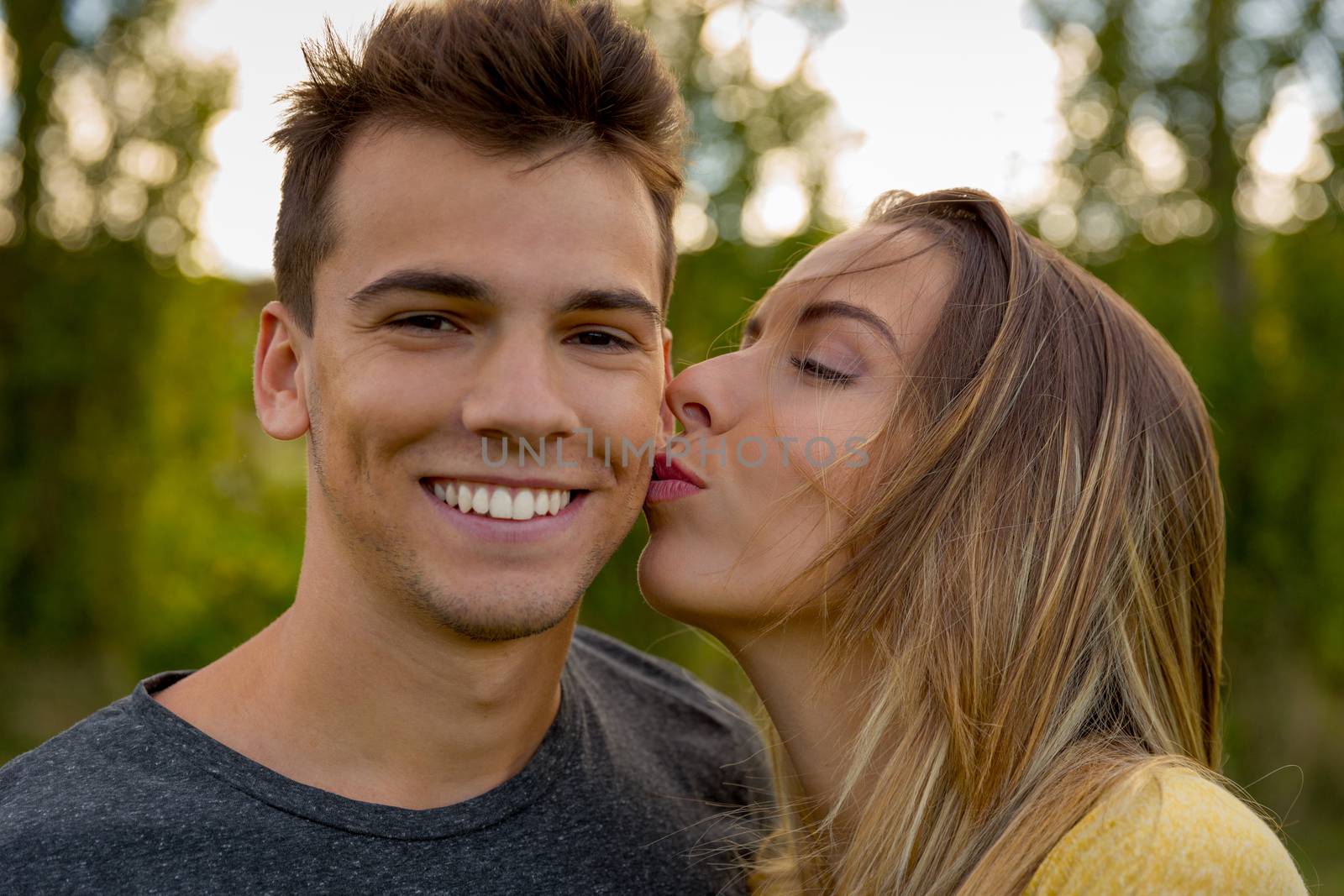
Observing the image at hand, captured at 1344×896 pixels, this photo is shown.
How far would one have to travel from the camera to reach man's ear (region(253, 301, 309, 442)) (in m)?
2.37

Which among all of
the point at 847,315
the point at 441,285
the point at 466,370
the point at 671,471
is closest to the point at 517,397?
the point at 466,370

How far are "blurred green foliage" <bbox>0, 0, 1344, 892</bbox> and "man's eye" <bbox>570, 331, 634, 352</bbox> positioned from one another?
121 inches

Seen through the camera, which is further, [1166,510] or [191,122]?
[191,122]

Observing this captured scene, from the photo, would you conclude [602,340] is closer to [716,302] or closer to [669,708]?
[669,708]

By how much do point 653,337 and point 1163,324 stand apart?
15.0 ft

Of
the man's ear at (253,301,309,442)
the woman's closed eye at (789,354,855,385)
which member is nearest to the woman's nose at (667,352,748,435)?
the woman's closed eye at (789,354,855,385)

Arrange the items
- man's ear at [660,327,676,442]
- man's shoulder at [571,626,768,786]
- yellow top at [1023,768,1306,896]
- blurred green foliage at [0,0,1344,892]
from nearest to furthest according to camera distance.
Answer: yellow top at [1023,768,1306,896] → man's ear at [660,327,676,442] → man's shoulder at [571,626,768,786] → blurred green foliage at [0,0,1344,892]

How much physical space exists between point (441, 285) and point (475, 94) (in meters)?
0.40

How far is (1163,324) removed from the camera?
19.7ft

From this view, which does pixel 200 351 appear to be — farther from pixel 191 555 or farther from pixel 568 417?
pixel 568 417

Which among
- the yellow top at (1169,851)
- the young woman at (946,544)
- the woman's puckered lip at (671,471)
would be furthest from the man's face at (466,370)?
the yellow top at (1169,851)

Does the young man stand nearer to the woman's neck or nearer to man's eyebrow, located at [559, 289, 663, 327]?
man's eyebrow, located at [559, 289, 663, 327]

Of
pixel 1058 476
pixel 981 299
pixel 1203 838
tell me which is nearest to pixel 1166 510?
pixel 1058 476

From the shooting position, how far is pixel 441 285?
2.09 meters
